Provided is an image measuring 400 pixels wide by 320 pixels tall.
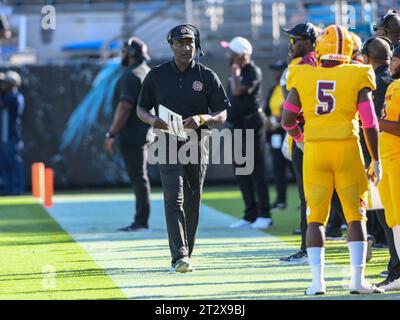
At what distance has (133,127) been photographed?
12.9 meters

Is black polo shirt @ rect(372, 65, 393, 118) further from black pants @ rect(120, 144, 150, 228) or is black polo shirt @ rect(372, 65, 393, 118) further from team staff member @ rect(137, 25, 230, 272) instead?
black pants @ rect(120, 144, 150, 228)

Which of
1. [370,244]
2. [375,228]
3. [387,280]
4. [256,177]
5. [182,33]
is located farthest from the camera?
[256,177]

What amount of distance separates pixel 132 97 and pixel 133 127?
41cm

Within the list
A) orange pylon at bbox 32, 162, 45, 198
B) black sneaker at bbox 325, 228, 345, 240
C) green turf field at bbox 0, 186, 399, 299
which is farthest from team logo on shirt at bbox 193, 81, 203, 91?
orange pylon at bbox 32, 162, 45, 198

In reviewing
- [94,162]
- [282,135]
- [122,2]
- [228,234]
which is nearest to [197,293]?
[228,234]

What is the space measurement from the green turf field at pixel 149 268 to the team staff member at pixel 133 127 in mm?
673

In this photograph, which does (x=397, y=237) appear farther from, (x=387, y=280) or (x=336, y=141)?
(x=336, y=141)

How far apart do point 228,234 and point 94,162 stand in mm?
8711

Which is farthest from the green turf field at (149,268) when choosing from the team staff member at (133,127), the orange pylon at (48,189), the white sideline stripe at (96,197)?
the white sideline stripe at (96,197)

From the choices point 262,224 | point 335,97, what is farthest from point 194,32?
point 262,224

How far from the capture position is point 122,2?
26.5 m

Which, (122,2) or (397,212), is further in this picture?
(122,2)

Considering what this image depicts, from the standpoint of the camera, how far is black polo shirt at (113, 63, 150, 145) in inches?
500
